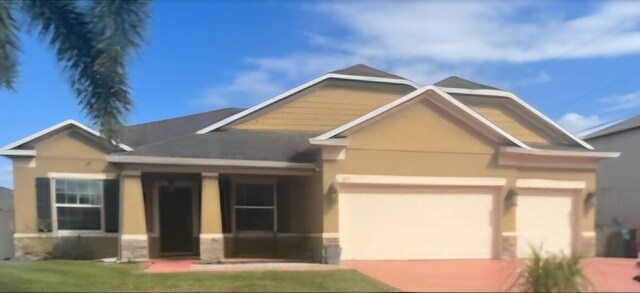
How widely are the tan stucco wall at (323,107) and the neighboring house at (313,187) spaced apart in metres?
0.06

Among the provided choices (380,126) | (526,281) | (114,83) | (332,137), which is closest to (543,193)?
(380,126)

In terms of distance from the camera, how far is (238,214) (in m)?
18.0

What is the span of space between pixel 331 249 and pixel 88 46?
24.3ft

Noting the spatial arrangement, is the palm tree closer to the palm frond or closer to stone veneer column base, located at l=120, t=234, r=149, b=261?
the palm frond

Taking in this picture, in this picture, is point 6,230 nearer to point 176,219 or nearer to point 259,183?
point 176,219

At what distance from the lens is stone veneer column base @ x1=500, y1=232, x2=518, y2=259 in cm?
1736

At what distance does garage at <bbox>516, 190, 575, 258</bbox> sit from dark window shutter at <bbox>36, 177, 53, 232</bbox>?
1281 cm

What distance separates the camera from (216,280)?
481 inches

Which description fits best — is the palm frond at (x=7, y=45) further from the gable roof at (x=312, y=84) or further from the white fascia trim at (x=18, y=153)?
the gable roof at (x=312, y=84)

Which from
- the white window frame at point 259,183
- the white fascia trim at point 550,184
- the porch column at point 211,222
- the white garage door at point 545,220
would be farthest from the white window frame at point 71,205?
the white garage door at point 545,220

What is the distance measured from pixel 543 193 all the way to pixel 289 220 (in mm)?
7410

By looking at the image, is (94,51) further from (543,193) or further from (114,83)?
(543,193)

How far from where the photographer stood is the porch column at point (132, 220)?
15836 mm

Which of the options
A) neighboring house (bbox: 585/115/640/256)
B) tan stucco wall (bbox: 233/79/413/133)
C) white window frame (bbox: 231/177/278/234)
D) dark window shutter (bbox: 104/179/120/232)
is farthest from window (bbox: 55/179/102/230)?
neighboring house (bbox: 585/115/640/256)
